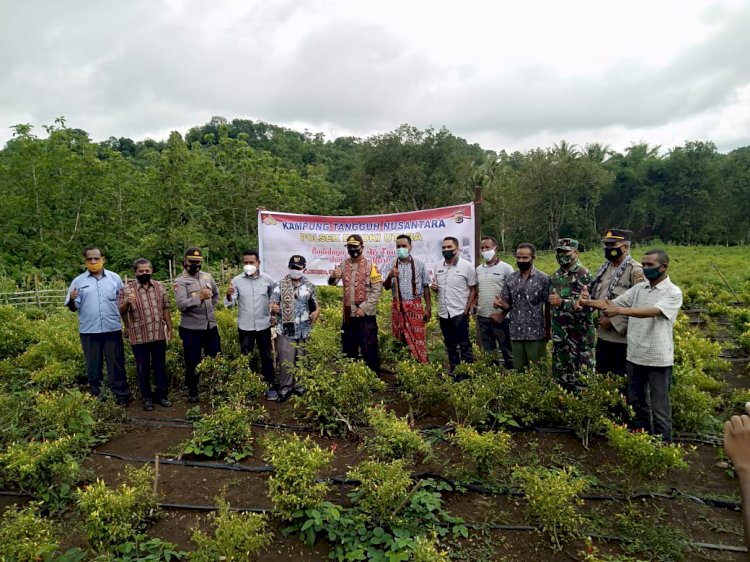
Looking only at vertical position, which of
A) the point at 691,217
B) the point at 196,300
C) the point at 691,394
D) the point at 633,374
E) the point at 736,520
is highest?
the point at 691,217

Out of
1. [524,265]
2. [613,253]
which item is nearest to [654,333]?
[613,253]

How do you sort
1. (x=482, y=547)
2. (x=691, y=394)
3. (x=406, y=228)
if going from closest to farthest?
(x=482, y=547) < (x=691, y=394) < (x=406, y=228)

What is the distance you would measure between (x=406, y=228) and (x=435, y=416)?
264 cm

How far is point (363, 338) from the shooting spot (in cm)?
602

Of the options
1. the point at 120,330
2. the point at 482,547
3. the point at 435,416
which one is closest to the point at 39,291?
the point at 120,330

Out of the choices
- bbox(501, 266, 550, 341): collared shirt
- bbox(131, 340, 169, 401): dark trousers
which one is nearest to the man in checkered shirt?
bbox(501, 266, 550, 341): collared shirt

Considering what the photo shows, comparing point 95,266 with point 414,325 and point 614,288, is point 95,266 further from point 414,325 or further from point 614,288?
point 614,288

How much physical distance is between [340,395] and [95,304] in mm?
3066

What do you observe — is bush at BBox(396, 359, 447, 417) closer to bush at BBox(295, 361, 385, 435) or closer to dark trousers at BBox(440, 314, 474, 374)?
bush at BBox(295, 361, 385, 435)

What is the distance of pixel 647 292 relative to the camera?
4.09 meters

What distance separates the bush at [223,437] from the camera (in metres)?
4.33

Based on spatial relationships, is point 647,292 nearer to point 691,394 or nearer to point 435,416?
point 691,394

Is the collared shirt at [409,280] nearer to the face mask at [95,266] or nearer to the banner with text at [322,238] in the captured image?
the banner with text at [322,238]

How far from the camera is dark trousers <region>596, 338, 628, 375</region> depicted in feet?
15.4
